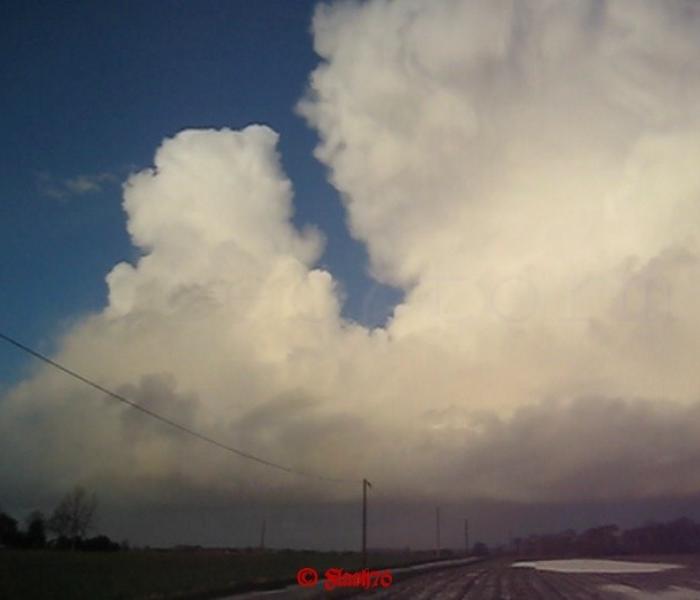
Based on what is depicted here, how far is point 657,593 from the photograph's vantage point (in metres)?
48.5

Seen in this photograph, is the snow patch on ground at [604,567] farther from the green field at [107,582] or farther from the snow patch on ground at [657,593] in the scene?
the green field at [107,582]

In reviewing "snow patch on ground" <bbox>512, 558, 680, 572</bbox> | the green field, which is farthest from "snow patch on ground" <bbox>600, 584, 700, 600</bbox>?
"snow patch on ground" <bbox>512, 558, 680, 572</bbox>

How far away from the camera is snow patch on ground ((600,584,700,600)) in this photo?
147ft

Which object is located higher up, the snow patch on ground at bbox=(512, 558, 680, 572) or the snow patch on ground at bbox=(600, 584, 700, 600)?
the snow patch on ground at bbox=(512, 558, 680, 572)

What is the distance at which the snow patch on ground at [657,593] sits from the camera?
44794 millimetres

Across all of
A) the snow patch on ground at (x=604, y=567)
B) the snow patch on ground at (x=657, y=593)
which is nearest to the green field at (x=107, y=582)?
the snow patch on ground at (x=657, y=593)

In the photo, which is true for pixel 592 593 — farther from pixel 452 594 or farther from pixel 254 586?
pixel 254 586

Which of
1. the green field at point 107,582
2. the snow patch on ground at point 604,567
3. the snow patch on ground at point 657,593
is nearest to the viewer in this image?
the green field at point 107,582

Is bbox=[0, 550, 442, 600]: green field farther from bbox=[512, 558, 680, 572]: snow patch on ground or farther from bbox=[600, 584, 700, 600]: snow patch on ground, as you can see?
bbox=[512, 558, 680, 572]: snow patch on ground

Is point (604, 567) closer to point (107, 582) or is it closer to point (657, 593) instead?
point (657, 593)

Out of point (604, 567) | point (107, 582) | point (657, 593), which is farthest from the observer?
point (604, 567)

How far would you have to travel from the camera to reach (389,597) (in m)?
44.7

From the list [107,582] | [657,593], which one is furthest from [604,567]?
[107,582]

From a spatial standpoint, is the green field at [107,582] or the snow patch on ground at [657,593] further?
the snow patch on ground at [657,593]
